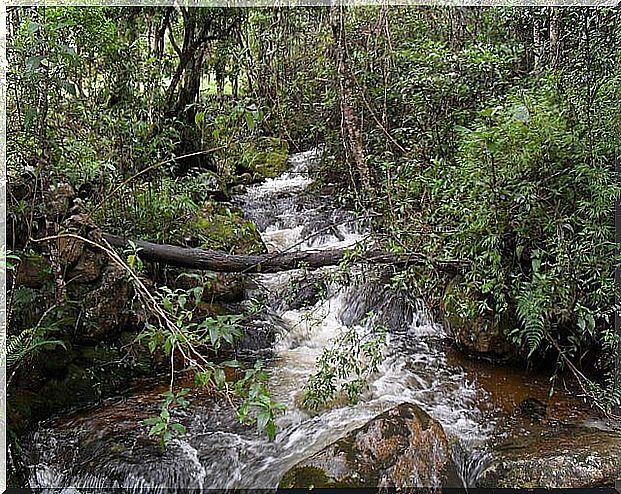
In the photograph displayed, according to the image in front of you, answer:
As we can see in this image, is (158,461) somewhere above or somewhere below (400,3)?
below

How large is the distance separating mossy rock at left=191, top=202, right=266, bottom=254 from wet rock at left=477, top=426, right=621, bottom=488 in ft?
5.55

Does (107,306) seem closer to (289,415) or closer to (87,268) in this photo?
(87,268)

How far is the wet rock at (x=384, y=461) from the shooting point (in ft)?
6.39

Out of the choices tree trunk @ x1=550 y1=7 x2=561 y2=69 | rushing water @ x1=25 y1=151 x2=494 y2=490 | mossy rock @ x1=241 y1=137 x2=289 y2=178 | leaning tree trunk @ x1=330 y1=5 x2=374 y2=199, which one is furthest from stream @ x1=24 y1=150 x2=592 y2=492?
mossy rock @ x1=241 y1=137 x2=289 y2=178

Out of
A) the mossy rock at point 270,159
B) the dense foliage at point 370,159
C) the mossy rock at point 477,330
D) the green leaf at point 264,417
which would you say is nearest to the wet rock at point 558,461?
the dense foliage at point 370,159

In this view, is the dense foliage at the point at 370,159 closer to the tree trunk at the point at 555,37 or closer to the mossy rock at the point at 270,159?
the tree trunk at the point at 555,37

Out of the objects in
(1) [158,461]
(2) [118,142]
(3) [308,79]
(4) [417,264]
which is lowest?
(1) [158,461]

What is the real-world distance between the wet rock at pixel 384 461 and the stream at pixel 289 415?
12 cm

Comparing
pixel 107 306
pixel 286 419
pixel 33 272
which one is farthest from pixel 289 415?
pixel 33 272

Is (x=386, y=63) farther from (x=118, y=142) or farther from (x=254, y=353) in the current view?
(x=254, y=353)

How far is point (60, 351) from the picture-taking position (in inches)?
98.2

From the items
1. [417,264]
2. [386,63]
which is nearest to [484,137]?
[417,264]

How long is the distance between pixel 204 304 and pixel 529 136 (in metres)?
1.63

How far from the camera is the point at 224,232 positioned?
11.3 ft
